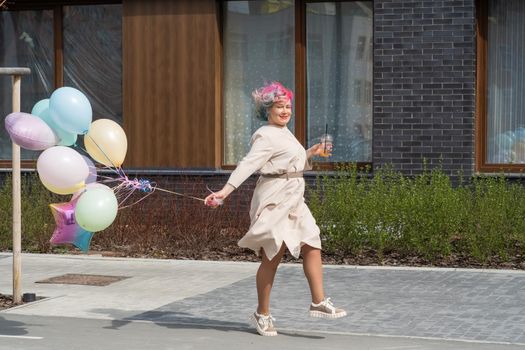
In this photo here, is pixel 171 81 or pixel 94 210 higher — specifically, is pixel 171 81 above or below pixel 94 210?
above

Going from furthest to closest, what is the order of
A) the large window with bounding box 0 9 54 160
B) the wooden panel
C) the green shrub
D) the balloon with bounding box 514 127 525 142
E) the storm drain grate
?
the large window with bounding box 0 9 54 160
the wooden panel
the balloon with bounding box 514 127 525 142
the green shrub
the storm drain grate

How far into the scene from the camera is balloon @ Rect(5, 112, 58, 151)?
9164mm

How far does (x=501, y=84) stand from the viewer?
16.6 m

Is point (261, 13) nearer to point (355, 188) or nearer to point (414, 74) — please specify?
point (414, 74)

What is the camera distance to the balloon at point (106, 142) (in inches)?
373

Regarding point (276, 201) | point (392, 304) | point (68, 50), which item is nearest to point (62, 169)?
point (276, 201)

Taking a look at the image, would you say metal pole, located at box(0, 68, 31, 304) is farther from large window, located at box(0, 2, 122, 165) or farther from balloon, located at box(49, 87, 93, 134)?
large window, located at box(0, 2, 122, 165)

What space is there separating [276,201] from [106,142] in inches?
56.9

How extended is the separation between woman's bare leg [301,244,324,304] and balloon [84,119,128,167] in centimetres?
165

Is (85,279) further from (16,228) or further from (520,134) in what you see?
(520,134)

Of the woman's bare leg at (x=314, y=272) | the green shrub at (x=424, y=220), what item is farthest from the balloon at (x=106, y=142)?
the green shrub at (x=424, y=220)

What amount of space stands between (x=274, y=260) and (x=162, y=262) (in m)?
4.68

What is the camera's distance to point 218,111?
1744 cm

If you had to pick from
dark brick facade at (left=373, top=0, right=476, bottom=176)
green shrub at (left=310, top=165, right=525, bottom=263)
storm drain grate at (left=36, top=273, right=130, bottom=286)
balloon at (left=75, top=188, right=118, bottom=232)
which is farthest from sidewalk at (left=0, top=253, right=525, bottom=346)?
dark brick facade at (left=373, top=0, right=476, bottom=176)
